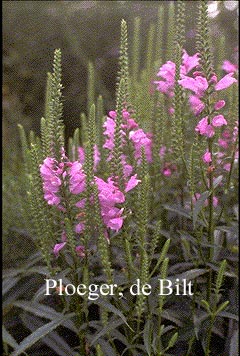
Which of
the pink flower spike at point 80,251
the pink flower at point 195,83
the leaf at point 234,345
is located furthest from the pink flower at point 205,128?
the leaf at point 234,345

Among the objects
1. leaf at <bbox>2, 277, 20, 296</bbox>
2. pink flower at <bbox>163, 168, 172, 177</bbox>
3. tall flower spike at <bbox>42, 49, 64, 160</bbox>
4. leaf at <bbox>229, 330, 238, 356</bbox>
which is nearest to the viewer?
tall flower spike at <bbox>42, 49, 64, 160</bbox>

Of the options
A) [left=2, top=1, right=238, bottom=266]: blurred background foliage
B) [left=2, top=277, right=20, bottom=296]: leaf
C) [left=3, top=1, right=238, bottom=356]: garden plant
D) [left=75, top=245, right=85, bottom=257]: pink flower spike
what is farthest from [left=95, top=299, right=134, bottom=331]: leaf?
[left=2, top=1, right=238, bottom=266]: blurred background foliage

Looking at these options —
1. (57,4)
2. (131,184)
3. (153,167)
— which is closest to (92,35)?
(57,4)

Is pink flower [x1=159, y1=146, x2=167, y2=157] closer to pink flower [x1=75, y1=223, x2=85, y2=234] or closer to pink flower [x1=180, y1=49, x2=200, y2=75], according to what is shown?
pink flower [x1=180, y1=49, x2=200, y2=75]

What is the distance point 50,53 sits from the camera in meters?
3.81

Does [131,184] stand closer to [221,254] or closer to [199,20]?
[199,20]

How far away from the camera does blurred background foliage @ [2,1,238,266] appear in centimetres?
376

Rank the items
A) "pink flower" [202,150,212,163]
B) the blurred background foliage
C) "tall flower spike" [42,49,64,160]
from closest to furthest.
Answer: "tall flower spike" [42,49,64,160]
"pink flower" [202,150,212,163]
the blurred background foliage

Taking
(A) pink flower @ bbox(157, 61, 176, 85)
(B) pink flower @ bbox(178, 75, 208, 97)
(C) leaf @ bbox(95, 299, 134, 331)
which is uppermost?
(A) pink flower @ bbox(157, 61, 176, 85)

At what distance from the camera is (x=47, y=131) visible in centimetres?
183

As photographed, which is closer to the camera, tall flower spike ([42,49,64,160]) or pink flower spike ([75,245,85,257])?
tall flower spike ([42,49,64,160])

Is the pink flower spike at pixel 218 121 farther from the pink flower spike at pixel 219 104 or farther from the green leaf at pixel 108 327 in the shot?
the green leaf at pixel 108 327

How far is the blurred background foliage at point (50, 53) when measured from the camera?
12.3 ft

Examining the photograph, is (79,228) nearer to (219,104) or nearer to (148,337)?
(148,337)
